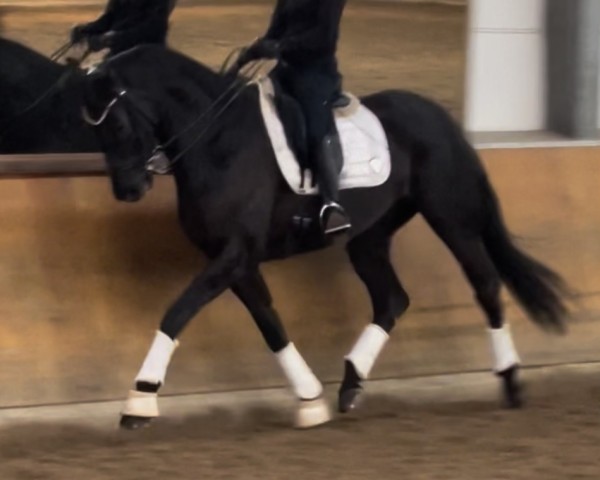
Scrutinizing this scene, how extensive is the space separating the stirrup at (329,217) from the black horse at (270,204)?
0.08 meters

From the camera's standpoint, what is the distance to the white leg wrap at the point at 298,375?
384 centimetres

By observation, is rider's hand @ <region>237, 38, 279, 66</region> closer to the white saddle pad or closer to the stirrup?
the white saddle pad

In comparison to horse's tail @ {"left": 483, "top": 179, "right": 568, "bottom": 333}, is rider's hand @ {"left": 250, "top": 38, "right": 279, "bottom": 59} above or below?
above

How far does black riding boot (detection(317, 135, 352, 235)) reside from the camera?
12.1 feet

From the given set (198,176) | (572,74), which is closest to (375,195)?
(198,176)

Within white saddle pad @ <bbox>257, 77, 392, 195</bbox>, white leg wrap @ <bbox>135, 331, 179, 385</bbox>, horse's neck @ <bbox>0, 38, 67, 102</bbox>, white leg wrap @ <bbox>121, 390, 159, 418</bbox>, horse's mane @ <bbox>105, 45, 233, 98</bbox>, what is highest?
horse's mane @ <bbox>105, 45, 233, 98</bbox>

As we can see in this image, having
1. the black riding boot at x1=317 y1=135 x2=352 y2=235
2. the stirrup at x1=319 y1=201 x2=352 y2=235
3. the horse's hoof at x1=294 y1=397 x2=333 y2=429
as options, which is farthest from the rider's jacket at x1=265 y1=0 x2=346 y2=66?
the horse's hoof at x1=294 y1=397 x2=333 y2=429

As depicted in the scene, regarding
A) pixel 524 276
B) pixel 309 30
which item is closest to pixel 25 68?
pixel 309 30

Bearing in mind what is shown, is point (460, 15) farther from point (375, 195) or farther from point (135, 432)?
point (135, 432)

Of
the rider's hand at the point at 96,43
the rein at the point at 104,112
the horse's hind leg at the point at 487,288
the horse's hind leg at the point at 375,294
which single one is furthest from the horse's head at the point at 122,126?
the horse's hind leg at the point at 487,288

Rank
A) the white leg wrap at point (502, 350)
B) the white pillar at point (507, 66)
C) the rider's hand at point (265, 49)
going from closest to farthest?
the rider's hand at point (265, 49), the white leg wrap at point (502, 350), the white pillar at point (507, 66)

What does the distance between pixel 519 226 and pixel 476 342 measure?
51 centimetres

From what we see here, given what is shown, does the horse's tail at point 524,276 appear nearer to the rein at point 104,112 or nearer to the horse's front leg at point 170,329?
the horse's front leg at point 170,329

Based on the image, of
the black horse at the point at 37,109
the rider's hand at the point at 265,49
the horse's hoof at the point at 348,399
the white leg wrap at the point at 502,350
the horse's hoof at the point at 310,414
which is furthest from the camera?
the black horse at the point at 37,109
